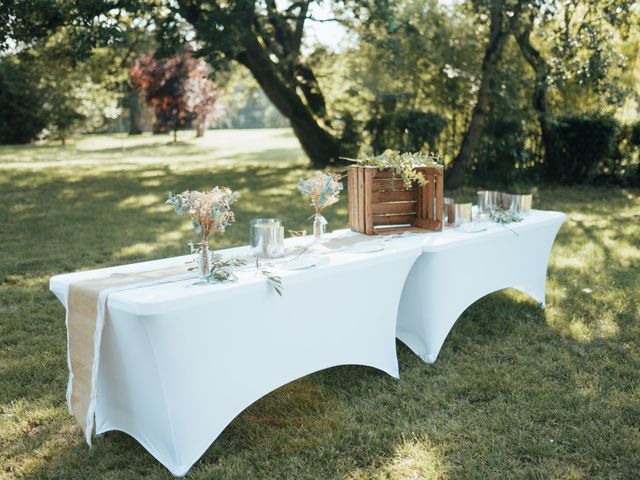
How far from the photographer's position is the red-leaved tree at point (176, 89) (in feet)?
79.7

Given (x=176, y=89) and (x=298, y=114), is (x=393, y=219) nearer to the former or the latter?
(x=298, y=114)

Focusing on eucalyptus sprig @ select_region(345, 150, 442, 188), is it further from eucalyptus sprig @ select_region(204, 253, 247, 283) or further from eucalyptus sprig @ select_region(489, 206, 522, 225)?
eucalyptus sprig @ select_region(204, 253, 247, 283)

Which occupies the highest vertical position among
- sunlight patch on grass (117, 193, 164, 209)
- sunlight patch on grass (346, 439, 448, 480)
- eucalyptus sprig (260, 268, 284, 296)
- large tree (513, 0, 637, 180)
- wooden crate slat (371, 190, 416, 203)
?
large tree (513, 0, 637, 180)

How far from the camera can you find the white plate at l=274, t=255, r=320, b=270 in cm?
294

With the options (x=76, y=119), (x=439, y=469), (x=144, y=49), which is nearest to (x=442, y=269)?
(x=439, y=469)

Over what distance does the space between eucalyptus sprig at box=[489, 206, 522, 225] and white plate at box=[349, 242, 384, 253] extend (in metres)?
1.14

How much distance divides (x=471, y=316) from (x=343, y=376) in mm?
1431

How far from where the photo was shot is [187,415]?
2574 millimetres

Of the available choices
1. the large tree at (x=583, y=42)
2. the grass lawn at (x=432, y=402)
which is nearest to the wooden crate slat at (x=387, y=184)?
the grass lawn at (x=432, y=402)

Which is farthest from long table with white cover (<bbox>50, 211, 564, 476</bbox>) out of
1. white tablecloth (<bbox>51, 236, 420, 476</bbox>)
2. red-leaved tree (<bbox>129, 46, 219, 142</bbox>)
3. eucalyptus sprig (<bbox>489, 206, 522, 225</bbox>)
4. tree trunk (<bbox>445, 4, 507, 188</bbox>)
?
red-leaved tree (<bbox>129, 46, 219, 142</bbox>)

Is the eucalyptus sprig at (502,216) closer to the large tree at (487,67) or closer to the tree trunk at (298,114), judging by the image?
the large tree at (487,67)

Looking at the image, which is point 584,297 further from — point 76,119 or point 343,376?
point 76,119

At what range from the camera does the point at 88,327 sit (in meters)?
2.62

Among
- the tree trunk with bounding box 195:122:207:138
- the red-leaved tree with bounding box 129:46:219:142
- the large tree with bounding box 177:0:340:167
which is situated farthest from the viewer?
the tree trunk with bounding box 195:122:207:138
